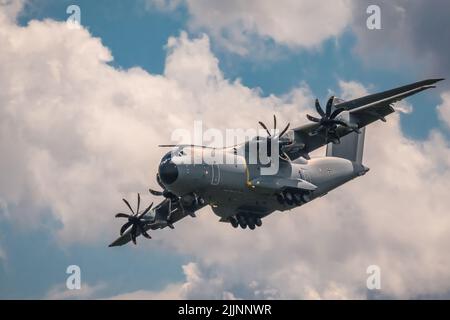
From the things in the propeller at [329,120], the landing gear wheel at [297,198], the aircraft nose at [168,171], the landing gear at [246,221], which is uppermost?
the propeller at [329,120]

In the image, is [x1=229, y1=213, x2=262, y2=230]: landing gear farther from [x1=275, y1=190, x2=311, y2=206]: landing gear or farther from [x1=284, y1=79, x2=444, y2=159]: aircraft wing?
[x1=284, y1=79, x2=444, y2=159]: aircraft wing

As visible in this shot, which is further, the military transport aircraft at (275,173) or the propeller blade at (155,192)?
the propeller blade at (155,192)

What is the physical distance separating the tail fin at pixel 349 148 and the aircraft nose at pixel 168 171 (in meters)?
11.8

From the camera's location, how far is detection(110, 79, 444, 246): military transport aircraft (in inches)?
1745

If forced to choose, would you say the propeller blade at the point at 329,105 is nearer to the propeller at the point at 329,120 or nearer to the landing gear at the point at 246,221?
the propeller at the point at 329,120

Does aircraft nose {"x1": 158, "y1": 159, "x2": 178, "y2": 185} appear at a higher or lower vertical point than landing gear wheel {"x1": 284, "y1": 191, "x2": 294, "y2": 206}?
higher

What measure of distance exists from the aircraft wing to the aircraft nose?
6756 millimetres

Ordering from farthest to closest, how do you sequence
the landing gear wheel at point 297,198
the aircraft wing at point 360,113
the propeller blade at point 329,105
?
the landing gear wheel at point 297,198, the propeller blade at point 329,105, the aircraft wing at point 360,113

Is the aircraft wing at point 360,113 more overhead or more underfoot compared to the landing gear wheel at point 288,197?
more overhead

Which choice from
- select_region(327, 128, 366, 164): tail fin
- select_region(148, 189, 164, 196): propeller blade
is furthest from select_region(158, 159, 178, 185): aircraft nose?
select_region(327, 128, 366, 164): tail fin

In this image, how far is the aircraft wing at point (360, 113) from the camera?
44875 millimetres

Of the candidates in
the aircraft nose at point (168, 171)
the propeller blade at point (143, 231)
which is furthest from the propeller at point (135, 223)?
the aircraft nose at point (168, 171)
